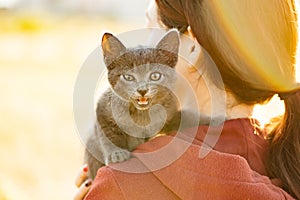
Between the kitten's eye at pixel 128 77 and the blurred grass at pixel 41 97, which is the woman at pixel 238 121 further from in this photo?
the blurred grass at pixel 41 97

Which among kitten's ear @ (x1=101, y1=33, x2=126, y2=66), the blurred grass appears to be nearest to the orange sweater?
kitten's ear @ (x1=101, y1=33, x2=126, y2=66)

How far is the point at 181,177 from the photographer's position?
1348mm

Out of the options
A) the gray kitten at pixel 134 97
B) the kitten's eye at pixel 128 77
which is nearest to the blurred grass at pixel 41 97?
the gray kitten at pixel 134 97

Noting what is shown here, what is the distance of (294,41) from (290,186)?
327mm

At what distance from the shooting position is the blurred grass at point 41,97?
4.00m

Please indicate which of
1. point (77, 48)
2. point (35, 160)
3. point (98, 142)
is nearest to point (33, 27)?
point (77, 48)

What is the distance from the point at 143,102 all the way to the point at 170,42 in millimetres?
150

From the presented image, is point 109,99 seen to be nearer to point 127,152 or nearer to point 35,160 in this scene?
point 127,152

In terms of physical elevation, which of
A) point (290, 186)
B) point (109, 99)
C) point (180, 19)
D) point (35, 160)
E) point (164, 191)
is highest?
point (180, 19)

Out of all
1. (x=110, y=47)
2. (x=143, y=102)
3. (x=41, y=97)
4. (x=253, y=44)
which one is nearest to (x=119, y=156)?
(x=143, y=102)

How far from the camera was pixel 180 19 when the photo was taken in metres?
1.49

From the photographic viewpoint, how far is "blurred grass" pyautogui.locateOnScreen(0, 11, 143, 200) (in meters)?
4.00

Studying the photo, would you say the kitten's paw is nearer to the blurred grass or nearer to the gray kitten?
the gray kitten

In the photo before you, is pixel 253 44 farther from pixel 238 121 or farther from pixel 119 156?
pixel 119 156
